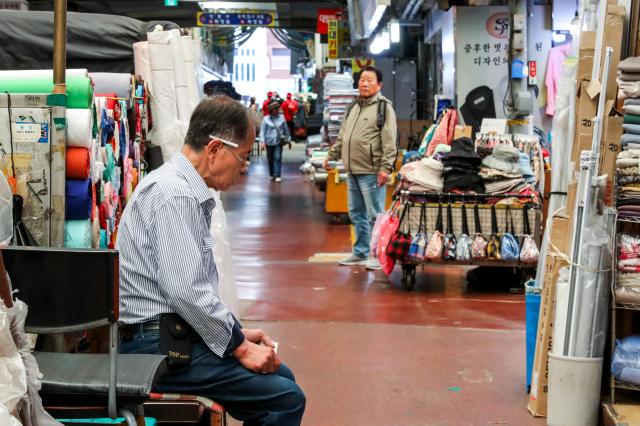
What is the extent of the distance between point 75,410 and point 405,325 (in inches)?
173

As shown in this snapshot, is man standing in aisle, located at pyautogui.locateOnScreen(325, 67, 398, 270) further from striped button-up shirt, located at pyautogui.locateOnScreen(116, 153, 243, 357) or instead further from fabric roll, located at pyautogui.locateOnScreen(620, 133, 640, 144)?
A: striped button-up shirt, located at pyautogui.locateOnScreen(116, 153, 243, 357)

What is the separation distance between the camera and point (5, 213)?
11.4 feet

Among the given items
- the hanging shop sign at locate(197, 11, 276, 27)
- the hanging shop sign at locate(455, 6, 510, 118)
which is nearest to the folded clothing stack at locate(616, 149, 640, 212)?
the hanging shop sign at locate(455, 6, 510, 118)

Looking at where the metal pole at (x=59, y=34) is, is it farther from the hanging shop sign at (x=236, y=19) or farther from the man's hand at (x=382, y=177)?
the hanging shop sign at (x=236, y=19)

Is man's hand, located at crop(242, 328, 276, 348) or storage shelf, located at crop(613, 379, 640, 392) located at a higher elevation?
man's hand, located at crop(242, 328, 276, 348)

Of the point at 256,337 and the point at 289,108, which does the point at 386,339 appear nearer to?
the point at 256,337

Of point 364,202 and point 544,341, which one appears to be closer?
point 544,341

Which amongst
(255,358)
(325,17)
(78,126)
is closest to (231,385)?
(255,358)

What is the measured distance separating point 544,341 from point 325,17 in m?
18.1

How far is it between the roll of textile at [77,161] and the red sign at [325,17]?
1865 cm

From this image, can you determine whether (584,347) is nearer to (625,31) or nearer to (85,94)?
(625,31)

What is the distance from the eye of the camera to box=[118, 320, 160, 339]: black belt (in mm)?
3254

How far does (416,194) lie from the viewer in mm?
8414

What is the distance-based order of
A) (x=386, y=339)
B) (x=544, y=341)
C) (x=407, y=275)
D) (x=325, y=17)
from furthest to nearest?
1. (x=325, y=17)
2. (x=407, y=275)
3. (x=386, y=339)
4. (x=544, y=341)
